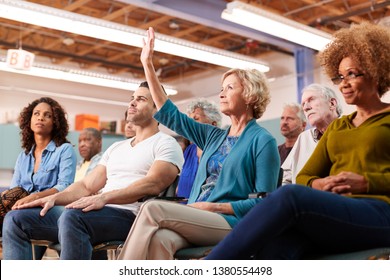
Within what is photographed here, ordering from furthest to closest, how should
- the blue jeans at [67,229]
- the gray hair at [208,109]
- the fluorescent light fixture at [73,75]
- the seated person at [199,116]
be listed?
the fluorescent light fixture at [73,75], the gray hair at [208,109], the seated person at [199,116], the blue jeans at [67,229]

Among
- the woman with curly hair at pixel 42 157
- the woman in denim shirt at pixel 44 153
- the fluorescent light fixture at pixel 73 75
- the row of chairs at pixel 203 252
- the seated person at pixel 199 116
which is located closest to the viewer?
the row of chairs at pixel 203 252

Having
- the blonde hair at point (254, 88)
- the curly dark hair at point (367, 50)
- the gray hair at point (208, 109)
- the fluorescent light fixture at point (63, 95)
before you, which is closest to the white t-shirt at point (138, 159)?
the blonde hair at point (254, 88)

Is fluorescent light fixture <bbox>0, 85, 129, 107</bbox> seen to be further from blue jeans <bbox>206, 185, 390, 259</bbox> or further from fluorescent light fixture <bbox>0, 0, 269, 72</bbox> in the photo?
blue jeans <bbox>206, 185, 390, 259</bbox>

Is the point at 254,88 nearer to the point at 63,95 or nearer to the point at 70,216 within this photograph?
the point at 70,216

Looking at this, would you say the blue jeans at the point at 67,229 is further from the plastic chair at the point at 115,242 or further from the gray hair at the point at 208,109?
the gray hair at the point at 208,109

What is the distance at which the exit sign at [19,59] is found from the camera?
641 cm

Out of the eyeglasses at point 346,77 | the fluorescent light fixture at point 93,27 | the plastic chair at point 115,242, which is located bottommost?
the plastic chair at point 115,242

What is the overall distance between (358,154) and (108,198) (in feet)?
3.48

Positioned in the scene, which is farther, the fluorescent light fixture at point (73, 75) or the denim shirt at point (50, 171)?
the fluorescent light fixture at point (73, 75)

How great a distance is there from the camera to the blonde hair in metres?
2.13

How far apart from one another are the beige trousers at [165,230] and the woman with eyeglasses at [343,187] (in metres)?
0.34
